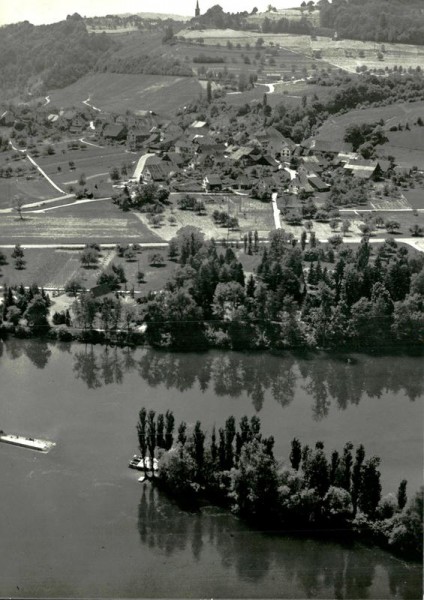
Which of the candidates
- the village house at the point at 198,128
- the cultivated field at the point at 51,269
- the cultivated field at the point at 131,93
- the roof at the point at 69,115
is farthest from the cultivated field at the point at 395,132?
the cultivated field at the point at 51,269

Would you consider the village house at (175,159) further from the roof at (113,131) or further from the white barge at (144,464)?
the white barge at (144,464)

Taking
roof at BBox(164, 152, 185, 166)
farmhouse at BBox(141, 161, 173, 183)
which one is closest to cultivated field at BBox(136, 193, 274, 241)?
farmhouse at BBox(141, 161, 173, 183)

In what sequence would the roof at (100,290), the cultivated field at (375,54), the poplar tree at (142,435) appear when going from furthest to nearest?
1. the cultivated field at (375,54)
2. the roof at (100,290)
3. the poplar tree at (142,435)

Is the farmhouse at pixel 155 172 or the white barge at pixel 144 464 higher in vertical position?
the farmhouse at pixel 155 172

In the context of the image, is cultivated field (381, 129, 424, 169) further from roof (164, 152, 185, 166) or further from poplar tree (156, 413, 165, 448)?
poplar tree (156, 413, 165, 448)

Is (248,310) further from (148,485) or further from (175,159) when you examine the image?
(175,159)

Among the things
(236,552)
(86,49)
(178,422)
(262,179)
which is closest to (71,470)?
(178,422)

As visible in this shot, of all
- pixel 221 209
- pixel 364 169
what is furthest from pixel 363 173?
pixel 221 209
